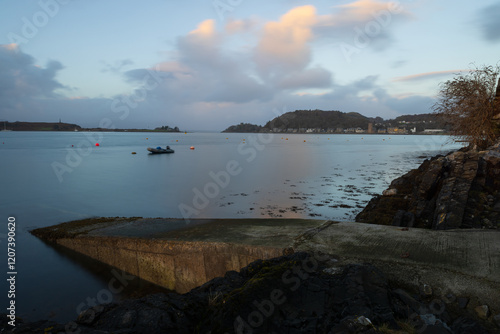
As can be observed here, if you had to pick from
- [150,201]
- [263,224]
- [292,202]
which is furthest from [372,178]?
[263,224]

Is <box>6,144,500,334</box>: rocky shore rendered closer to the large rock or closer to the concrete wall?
the concrete wall

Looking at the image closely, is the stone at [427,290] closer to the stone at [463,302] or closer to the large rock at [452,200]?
the stone at [463,302]

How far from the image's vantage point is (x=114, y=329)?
3.00 metres

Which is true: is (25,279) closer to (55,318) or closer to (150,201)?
(55,318)

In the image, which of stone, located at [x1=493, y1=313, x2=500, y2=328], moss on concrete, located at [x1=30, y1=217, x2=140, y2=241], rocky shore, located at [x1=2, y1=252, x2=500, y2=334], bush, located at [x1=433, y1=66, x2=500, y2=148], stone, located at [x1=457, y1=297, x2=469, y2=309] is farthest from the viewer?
bush, located at [x1=433, y1=66, x2=500, y2=148]

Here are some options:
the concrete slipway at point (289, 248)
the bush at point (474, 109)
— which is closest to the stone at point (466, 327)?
the concrete slipway at point (289, 248)

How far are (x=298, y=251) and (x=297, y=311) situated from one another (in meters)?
1.70

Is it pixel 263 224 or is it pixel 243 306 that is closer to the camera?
pixel 243 306

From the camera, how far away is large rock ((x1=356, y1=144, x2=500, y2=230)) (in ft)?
24.3

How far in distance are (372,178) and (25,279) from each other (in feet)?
67.2

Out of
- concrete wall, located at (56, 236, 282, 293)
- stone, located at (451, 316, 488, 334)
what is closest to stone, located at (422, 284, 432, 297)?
stone, located at (451, 316, 488, 334)

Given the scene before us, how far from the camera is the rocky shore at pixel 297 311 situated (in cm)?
289

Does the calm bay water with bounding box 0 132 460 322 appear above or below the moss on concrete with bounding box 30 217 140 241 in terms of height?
below

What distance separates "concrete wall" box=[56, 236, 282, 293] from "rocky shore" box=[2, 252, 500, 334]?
1561 mm
